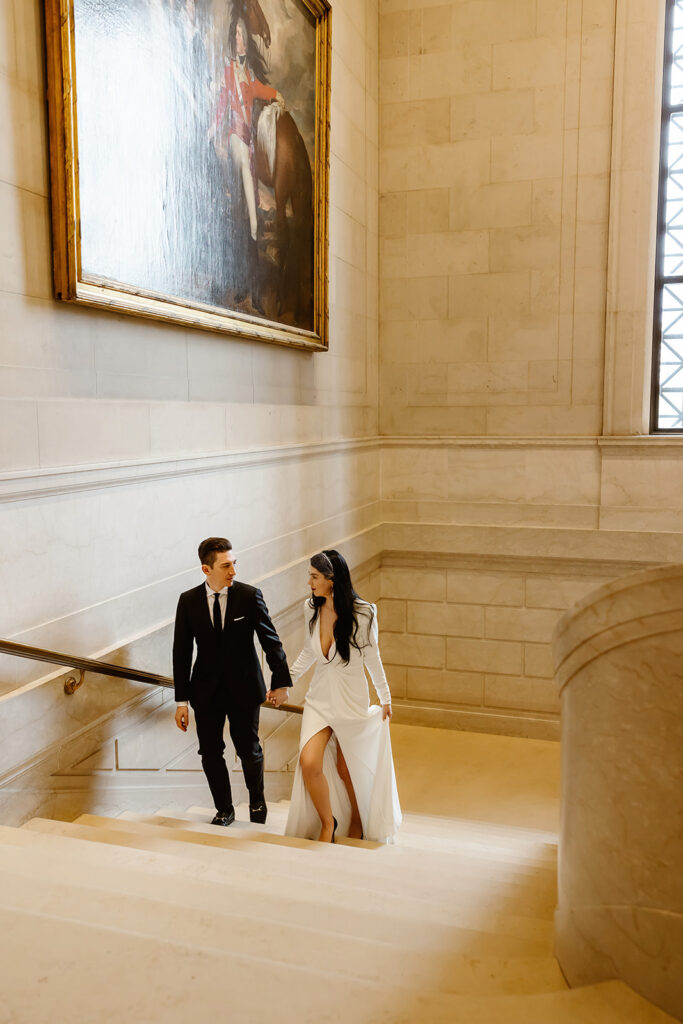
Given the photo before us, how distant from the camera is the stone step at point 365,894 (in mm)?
2840

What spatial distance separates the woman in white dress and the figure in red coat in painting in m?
2.49

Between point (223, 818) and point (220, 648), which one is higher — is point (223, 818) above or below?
below

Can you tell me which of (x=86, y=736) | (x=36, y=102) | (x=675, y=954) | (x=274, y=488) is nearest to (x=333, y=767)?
(x=86, y=736)

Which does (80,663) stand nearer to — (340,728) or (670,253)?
(340,728)

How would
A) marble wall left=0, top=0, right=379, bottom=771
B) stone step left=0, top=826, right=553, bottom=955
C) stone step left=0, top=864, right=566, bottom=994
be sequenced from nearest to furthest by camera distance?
1. stone step left=0, top=864, right=566, bottom=994
2. stone step left=0, top=826, right=553, bottom=955
3. marble wall left=0, top=0, right=379, bottom=771

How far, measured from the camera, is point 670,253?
8922mm

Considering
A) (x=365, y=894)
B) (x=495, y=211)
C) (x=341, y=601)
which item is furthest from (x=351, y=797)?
(x=495, y=211)

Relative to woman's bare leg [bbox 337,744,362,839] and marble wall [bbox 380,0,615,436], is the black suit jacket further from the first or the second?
marble wall [bbox 380,0,615,436]

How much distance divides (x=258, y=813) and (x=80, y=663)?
6.29 ft

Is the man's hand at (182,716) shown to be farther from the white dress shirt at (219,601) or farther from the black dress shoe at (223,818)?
the black dress shoe at (223,818)

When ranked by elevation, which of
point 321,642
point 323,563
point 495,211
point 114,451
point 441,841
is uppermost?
point 495,211

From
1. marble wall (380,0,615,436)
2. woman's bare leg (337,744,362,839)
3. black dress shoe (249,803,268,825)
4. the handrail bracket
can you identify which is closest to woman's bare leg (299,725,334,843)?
woman's bare leg (337,744,362,839)

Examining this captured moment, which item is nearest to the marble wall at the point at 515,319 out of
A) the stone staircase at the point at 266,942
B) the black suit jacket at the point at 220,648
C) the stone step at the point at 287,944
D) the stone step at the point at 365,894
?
the black suit jacket at the point at 220,648

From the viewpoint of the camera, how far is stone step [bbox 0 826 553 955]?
2.81m
